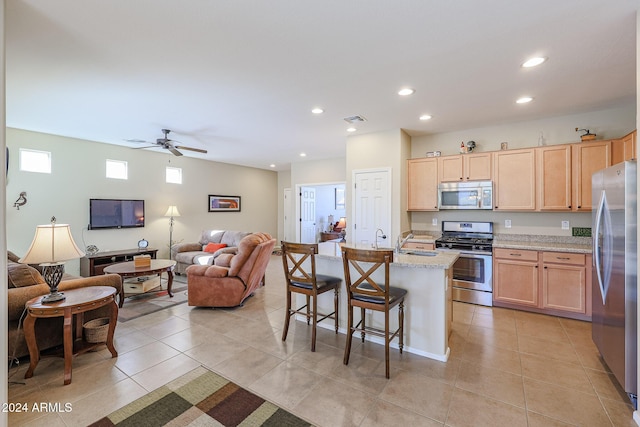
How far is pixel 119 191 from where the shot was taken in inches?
232

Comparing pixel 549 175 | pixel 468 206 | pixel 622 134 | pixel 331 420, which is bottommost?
pixel 331 420

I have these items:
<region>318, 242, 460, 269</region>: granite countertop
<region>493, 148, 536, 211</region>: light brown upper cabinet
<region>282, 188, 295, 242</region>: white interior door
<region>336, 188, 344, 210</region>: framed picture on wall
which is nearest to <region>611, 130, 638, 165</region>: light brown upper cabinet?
<region>493, 148, 536, 211</region>: light brown upper cabinet

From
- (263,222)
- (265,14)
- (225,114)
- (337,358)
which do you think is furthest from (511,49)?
(263,222)

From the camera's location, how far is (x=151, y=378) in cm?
235

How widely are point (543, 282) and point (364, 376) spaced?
290 centimetres

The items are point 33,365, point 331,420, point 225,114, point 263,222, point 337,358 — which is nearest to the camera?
point 331,420

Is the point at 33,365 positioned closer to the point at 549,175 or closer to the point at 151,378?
the point at 151,378

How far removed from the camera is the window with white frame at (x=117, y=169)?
5785 millimetres

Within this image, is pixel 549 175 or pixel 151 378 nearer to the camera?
pixel 151 378

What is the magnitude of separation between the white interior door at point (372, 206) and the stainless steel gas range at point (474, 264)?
3.10ft

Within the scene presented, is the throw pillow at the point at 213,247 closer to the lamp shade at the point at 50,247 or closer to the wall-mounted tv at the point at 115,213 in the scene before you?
the wall-mounted tv at the point at 115,213

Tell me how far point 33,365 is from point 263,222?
693cm

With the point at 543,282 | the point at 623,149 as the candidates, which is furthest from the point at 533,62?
the point at 543,282

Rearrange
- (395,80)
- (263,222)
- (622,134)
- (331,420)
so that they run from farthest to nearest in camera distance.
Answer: (263,222), (622,134), (395,80), (331,420)
